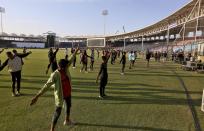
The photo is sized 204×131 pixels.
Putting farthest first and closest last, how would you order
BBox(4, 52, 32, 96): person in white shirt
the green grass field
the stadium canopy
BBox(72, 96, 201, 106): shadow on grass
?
the stadium canopy < BBox(4, 52, 32, 96): person in white shirt < BBox(72, 96, 201, 106): shadow on grass < the green grass field

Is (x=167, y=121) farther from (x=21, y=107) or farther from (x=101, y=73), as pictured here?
(x=21, y=107)

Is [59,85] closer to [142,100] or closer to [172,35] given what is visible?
[142,100]

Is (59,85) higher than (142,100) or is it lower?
higher

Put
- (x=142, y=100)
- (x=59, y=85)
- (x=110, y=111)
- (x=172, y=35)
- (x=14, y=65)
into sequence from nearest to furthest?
(x=59, y=85), (x=110, y=111), (x=142, y=100), (x=14, y=65), (x=172, y=35)

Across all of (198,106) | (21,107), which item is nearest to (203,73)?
(198,106)

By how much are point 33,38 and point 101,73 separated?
158564 millimetres

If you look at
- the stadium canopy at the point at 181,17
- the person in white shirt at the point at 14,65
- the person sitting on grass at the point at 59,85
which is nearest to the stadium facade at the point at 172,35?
the stadium canopy at the point at 181,17

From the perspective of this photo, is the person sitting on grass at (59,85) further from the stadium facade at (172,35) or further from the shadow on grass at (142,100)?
the stadium facade at (172,35)

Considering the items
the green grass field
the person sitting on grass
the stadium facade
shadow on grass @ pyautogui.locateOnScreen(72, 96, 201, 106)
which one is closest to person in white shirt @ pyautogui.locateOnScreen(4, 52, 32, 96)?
the green grass field

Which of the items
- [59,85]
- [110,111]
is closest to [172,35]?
[110,111]

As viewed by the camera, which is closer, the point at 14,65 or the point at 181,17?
the point at 14,65

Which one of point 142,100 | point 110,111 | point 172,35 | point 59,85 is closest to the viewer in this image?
point 59,85

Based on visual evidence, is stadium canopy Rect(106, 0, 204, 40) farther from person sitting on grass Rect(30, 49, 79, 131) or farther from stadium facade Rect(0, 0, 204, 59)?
person sitting on grass Rect(30, 49, 79, 131)

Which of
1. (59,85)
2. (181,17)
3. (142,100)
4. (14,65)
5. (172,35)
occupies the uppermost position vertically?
(181,17)
